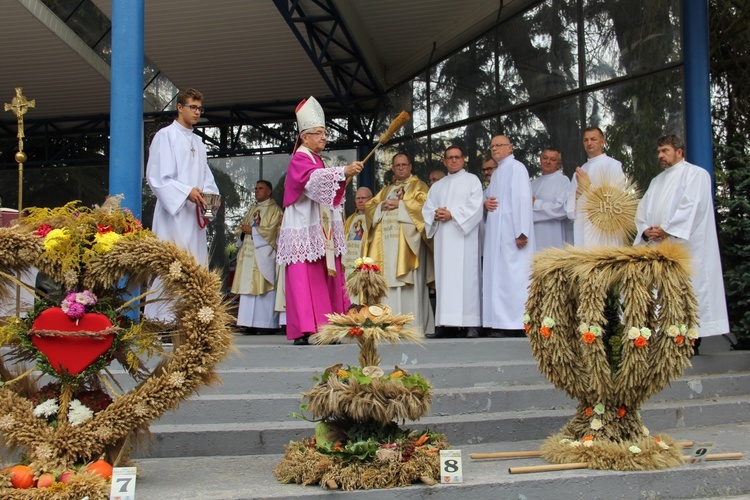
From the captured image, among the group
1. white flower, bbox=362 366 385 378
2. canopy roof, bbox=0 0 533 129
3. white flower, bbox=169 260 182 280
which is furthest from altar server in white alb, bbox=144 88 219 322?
canopy roof, bbox=0 0 533 129

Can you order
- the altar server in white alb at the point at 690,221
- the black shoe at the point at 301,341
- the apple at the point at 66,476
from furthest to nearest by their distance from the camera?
the altar server in white alb at the point at 690,221, the black shoe at the point at 301,341, the apple at the point at 66,476

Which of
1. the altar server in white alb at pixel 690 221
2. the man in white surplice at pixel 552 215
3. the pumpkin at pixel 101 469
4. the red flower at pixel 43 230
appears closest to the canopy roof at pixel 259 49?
the man in white surplice at pixel 552 215

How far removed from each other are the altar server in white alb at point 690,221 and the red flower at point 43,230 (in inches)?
186

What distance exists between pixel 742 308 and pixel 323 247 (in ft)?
13.8

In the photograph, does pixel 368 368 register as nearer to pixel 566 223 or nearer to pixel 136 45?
pixel 136 45

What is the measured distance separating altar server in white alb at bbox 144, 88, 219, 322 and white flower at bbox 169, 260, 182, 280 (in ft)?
8.98

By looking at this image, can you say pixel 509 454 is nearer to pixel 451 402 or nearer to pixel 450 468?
pixel 450 468

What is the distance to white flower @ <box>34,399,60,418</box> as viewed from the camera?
4.25m

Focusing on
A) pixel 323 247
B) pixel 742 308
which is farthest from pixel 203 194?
pixel 742 308

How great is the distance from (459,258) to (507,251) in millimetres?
469

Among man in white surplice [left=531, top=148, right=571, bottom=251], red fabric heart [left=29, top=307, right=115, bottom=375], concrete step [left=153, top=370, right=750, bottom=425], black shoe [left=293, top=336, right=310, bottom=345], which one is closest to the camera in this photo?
red fabric heart [left=29, top=307, right=115, bottom=375]

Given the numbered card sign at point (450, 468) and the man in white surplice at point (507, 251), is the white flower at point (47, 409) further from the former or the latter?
the man in white surplice at point (507, 251)

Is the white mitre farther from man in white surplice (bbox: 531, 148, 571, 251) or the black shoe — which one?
man in white surplice (bbox: 531, 148, 571, 251)

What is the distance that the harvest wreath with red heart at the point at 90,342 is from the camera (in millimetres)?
4195
